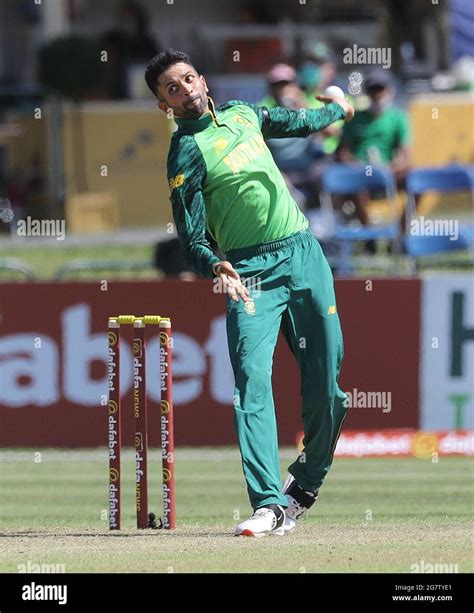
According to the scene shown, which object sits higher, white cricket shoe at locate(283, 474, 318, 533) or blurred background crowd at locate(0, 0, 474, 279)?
blurred background crowd at locate(0, 0, 474, 279)

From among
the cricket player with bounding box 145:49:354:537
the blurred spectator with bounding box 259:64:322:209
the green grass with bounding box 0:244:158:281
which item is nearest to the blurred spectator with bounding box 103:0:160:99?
the green grass with bounding box 0:244:158:281

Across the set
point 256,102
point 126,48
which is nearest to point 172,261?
point 256,102

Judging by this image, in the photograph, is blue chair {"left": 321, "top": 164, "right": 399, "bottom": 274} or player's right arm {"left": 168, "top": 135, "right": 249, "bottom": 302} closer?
player's right arm {"left": 168, "top": 135, "right": 249, "bottom": 302}

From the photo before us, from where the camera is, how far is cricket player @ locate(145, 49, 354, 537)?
7.91m

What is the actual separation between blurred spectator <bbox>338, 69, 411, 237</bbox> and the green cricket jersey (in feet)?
30.5

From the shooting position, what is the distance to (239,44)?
23.4 meters

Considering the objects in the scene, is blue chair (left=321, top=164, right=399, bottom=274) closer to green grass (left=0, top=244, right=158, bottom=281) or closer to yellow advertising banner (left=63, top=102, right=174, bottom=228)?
green grass (left=0, top=244, right=158, bottom=281)

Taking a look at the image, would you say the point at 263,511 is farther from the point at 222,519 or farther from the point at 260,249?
the point at 222,519

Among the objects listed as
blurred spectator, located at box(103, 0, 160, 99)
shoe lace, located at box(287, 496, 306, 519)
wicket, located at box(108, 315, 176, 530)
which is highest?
blurred spectator, located at box(103, 0, 160, 99)

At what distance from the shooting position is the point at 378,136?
57.2ft

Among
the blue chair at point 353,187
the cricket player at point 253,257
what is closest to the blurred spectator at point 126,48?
the blue chair at point 353,187

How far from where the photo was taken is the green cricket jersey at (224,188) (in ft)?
25.9

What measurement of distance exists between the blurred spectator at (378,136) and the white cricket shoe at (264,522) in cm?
978
